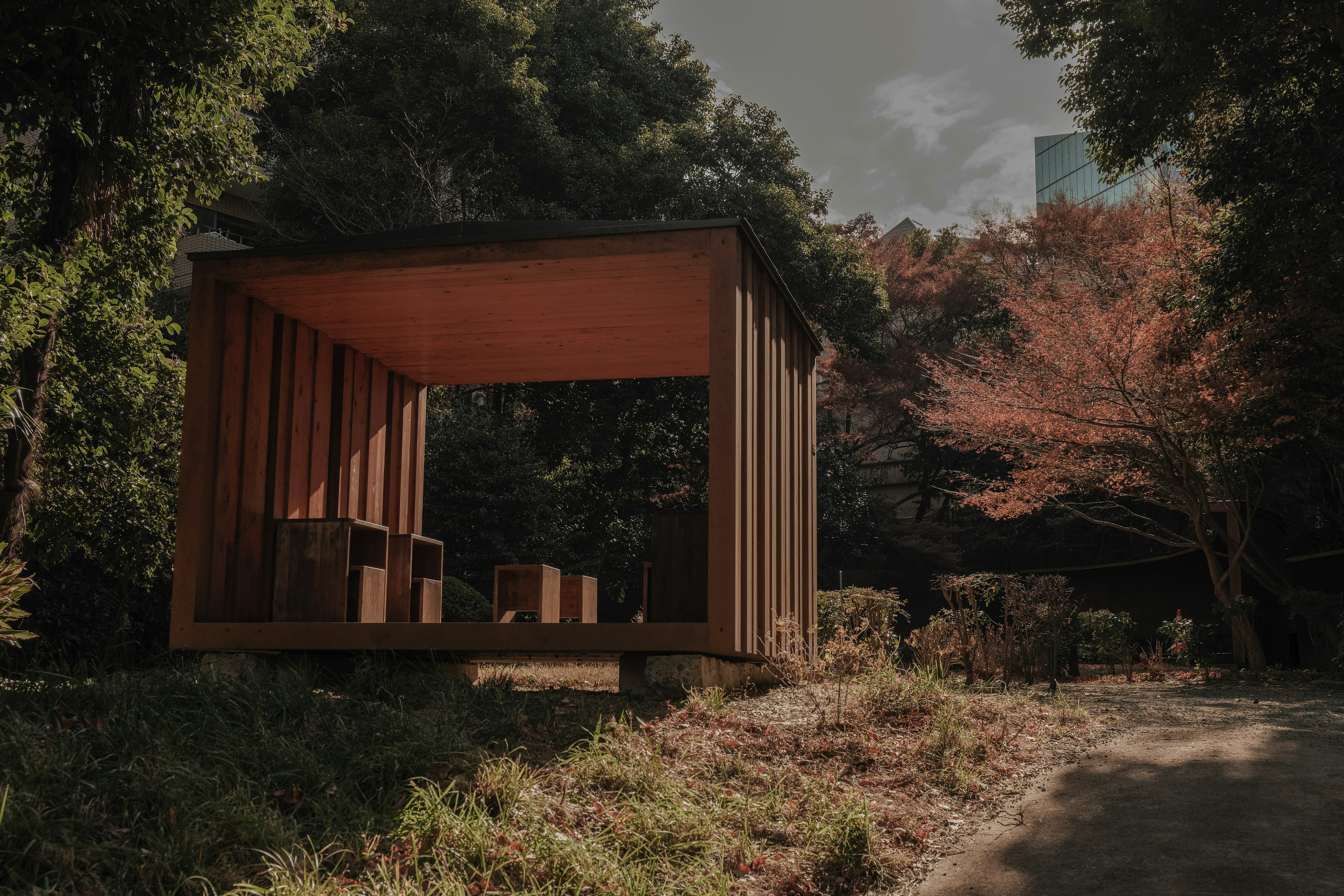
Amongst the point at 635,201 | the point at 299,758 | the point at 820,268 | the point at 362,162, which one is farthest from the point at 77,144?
the point at 820,268

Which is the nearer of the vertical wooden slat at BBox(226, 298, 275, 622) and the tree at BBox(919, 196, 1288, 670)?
the vertical wooden slat at BBox(226, 298, 275, 622)

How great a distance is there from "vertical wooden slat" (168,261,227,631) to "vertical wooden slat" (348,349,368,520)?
1.34m

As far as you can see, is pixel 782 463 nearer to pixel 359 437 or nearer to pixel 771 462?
pixel 771 462

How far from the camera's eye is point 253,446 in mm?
6199

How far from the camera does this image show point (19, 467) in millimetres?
6336

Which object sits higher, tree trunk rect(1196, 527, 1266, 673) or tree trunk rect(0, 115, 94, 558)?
tree trunk rect(0, 115, 94, 558)

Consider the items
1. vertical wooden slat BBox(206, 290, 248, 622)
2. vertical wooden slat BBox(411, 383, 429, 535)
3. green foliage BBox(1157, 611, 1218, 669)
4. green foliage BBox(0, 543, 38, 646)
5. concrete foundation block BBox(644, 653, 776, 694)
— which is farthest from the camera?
green foliage BBox(1157, 611, 1218, 669)

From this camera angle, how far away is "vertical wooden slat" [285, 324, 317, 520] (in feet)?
21.4

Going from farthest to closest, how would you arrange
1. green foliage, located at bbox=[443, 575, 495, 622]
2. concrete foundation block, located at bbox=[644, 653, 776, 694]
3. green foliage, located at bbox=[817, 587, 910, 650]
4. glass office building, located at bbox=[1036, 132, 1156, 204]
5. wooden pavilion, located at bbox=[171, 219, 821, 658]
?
glass office building, located at bbox=[1036, 132, 1156, 204]
green foliage, located at bbox=[443, 575, 495, 622]
green foliage, located at bbox=[817, 587, 910, 650]
wooden pavilion, located at bbox=[171, 219, 821, 658]
concrete foundation block, located at bbox=[644, 653, 776, 694]

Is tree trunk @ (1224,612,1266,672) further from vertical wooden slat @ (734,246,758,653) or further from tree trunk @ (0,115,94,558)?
tree trunk @ (0,115,94,558)

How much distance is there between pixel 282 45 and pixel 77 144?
1712 millimetres

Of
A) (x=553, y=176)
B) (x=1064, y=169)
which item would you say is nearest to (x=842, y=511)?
(x=553, y=176)

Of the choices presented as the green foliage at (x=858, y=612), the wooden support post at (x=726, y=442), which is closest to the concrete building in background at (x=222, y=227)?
the green foliage at (x=858, y=612)

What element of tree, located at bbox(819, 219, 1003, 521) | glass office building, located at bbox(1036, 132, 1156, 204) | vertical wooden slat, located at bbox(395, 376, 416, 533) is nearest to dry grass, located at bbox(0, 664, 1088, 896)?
vertical wooden slat, located at bbox(395, 376, 416, 533)
